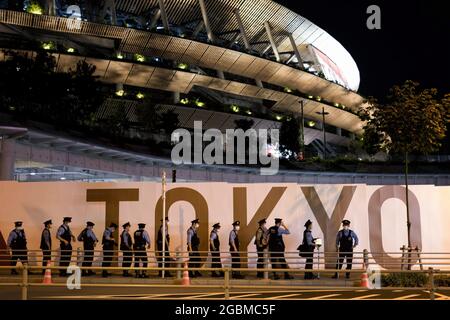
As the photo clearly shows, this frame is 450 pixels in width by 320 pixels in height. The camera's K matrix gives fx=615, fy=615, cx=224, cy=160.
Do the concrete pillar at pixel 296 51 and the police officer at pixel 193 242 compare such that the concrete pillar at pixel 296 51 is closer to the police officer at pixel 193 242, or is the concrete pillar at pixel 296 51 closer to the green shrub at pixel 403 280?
the police officer at pixel 193 242

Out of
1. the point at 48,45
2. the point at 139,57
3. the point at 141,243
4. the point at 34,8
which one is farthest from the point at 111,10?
the point at 141,243

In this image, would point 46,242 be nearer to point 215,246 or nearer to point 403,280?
point 215,246

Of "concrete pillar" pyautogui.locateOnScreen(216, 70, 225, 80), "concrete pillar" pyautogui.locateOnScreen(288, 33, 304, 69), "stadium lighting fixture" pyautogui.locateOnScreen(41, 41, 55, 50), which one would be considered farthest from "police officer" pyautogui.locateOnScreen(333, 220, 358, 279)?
"concrete pillar" pyautogui.locateOnScreen(288, 33, 304, 69)

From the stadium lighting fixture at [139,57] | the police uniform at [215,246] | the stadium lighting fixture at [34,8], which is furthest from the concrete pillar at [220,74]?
the police uniform at [215,246]

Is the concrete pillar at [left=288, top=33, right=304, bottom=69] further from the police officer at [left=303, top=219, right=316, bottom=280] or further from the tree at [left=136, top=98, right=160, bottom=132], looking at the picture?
the police officer at [left=303, top=219, right=316, bottom=280]

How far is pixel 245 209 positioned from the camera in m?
20.7

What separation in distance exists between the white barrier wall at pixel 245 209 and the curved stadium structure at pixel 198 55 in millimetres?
21236

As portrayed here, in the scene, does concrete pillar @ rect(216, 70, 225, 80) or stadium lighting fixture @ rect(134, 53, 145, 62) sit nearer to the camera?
stadium lighting fixture @ rect(134, 53, 145, 62)

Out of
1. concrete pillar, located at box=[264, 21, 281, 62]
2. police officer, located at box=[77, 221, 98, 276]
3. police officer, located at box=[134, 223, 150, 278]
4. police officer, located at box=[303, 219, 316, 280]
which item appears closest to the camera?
police officer, located at box=[303, 219, 316, 280]

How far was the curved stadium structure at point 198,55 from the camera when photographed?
44344mm

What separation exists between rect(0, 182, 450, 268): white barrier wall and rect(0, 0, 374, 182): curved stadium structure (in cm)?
2124

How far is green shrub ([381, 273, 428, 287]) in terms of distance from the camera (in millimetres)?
16875

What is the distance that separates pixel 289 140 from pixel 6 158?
1031 inches

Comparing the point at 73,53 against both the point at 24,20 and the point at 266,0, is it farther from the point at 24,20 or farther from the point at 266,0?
the point at 266,0
